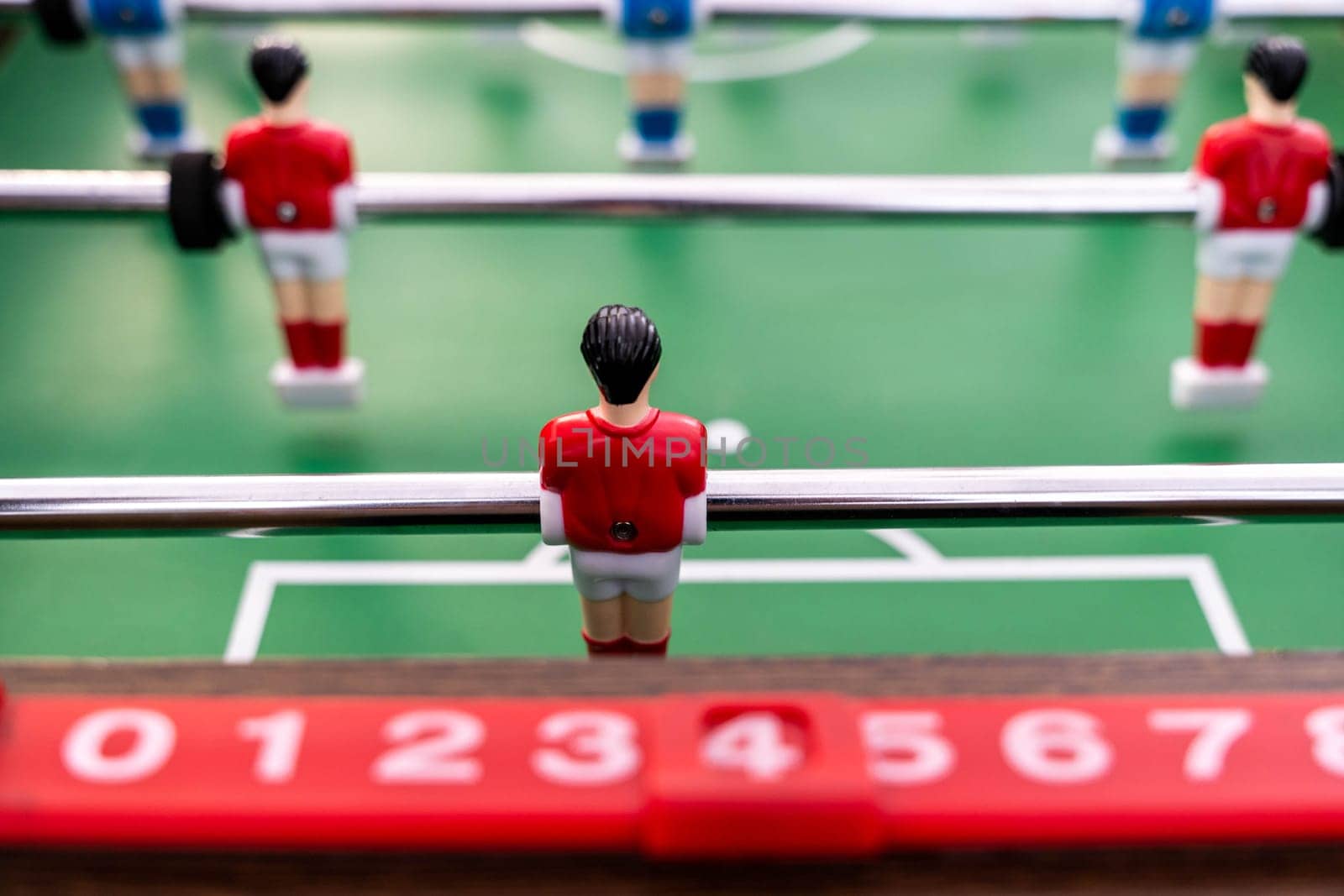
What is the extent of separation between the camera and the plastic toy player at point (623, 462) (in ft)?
4.86

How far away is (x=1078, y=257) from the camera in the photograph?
388 centimetres

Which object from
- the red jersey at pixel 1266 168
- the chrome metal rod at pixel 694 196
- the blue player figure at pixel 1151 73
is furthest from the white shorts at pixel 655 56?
the red jersey at pixel 1266 168

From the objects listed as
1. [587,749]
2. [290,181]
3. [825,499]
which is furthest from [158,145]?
[587,749]

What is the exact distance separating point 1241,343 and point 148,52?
3.20 meters

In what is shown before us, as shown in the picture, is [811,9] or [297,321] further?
[811,9]

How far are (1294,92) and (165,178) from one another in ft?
7.26

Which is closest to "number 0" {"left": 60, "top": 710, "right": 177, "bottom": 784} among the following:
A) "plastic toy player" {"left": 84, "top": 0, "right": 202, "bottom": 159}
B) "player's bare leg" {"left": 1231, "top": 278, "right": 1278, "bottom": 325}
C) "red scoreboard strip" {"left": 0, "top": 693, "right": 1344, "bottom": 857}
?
"red scoreboard strip" {"left": 0, "top": 693, "right": 1344, "bottom": 857}

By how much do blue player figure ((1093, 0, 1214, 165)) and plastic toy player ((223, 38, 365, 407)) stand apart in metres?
2.38

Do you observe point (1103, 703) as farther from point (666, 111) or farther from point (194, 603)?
point (666, 111)

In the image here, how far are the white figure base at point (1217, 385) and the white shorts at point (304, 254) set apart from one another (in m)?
2.01

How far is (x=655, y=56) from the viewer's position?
12.7 ft

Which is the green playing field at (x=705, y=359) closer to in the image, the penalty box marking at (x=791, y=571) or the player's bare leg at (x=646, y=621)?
the penalty box marking at (x=791, y=571)

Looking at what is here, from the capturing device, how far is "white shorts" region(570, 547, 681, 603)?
5.32 ft

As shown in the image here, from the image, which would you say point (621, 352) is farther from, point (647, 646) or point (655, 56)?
point (655, 56)
